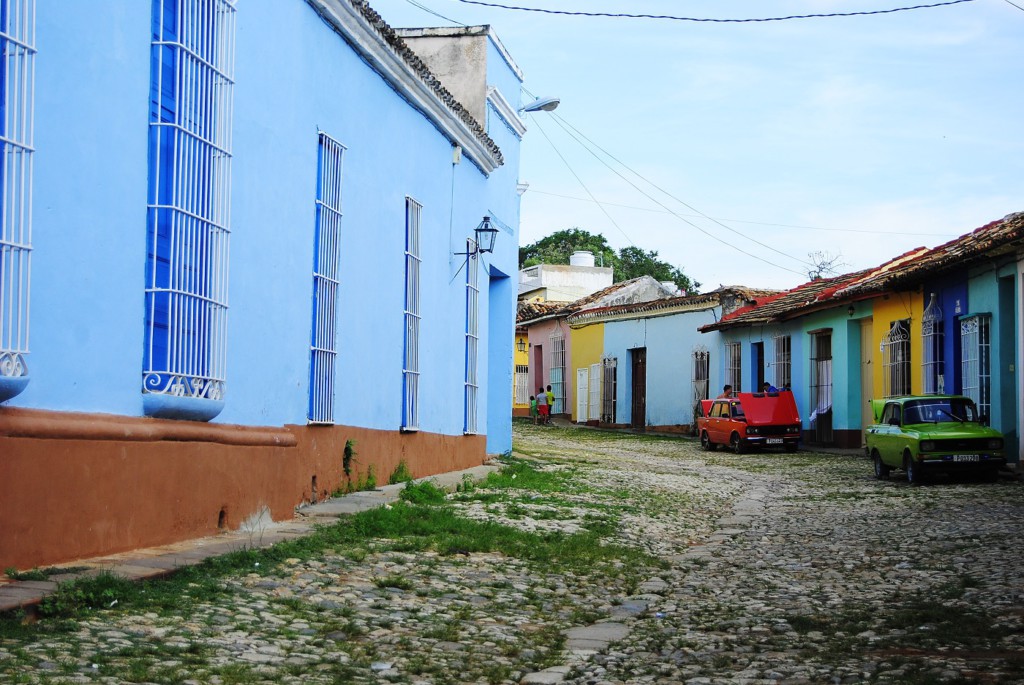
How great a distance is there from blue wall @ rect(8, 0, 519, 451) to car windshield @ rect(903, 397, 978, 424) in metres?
6.62

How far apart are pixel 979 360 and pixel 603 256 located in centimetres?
4926

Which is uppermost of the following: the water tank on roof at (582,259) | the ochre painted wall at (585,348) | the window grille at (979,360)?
the water tank on roof at (582,259)

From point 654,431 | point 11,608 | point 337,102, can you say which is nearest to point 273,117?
point 337,102

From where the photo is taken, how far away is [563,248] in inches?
2719

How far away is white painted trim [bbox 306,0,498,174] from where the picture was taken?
10430 mm

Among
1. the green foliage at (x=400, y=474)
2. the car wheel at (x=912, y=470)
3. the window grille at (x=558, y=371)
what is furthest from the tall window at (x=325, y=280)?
the window grille at (x=558, y=371)

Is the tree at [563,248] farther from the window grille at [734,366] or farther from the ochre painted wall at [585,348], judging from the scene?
the window grille at [734,366]

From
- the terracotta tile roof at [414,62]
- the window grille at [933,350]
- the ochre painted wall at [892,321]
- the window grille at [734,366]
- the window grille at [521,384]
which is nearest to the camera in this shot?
the terracotta tile roof at [414,62]

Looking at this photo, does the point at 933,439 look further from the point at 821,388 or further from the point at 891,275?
the point at 821,388

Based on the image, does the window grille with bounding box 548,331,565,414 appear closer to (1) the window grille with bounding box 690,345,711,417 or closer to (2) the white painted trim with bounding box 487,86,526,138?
(1) the window grille with bounding box 690,345,711,417

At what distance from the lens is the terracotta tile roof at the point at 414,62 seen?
10914 millimetres

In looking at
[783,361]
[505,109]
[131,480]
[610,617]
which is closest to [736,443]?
[783,361]

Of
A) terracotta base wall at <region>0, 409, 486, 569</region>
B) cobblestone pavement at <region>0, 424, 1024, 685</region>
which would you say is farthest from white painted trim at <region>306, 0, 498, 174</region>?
cobblestone pavement at <region>0, 424, 1024, 685</region>

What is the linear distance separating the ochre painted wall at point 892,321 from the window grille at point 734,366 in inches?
326
